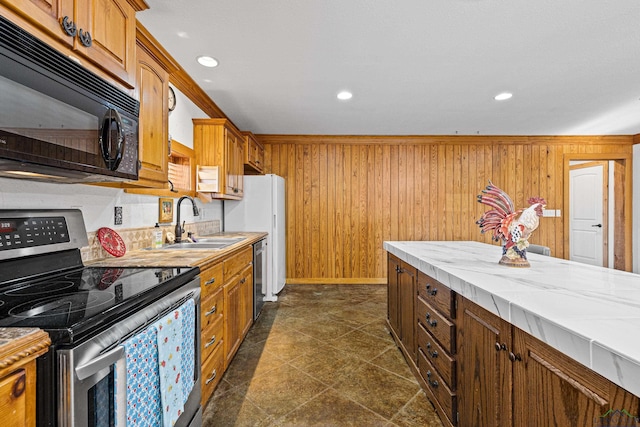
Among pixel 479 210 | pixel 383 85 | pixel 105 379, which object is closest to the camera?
pixel 105 379

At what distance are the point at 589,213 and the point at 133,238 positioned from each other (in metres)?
7.00

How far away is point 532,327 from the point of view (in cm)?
94

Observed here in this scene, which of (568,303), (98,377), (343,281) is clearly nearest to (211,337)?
(98,377)

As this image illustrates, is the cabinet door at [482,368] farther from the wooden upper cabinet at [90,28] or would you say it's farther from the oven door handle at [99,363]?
the wooden upper cabinet at [90,28]

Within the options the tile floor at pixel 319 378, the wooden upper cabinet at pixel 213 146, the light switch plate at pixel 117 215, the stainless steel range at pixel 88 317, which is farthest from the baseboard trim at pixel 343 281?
the stainless steel range at pixel 88 317

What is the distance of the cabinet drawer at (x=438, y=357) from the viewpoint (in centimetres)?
155

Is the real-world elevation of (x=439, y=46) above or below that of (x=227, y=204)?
above

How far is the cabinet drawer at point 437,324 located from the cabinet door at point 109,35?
2.07 meters

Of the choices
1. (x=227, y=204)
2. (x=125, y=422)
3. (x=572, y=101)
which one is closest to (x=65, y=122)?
(x=125, y=422)

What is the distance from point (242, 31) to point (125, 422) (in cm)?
218

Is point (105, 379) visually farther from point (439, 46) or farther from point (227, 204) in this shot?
point (227, 204)

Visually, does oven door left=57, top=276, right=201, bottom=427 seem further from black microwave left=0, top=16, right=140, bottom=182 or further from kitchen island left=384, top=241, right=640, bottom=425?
kitchen island left=384, top=241, right=640, bottom=425

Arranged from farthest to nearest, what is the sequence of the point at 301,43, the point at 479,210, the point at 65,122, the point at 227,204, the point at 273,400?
the point at 479,210 < the point at 227,204 < the point at 301,43 < the point at 273,400 < the point at 65,122

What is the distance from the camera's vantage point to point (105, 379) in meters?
0.93
